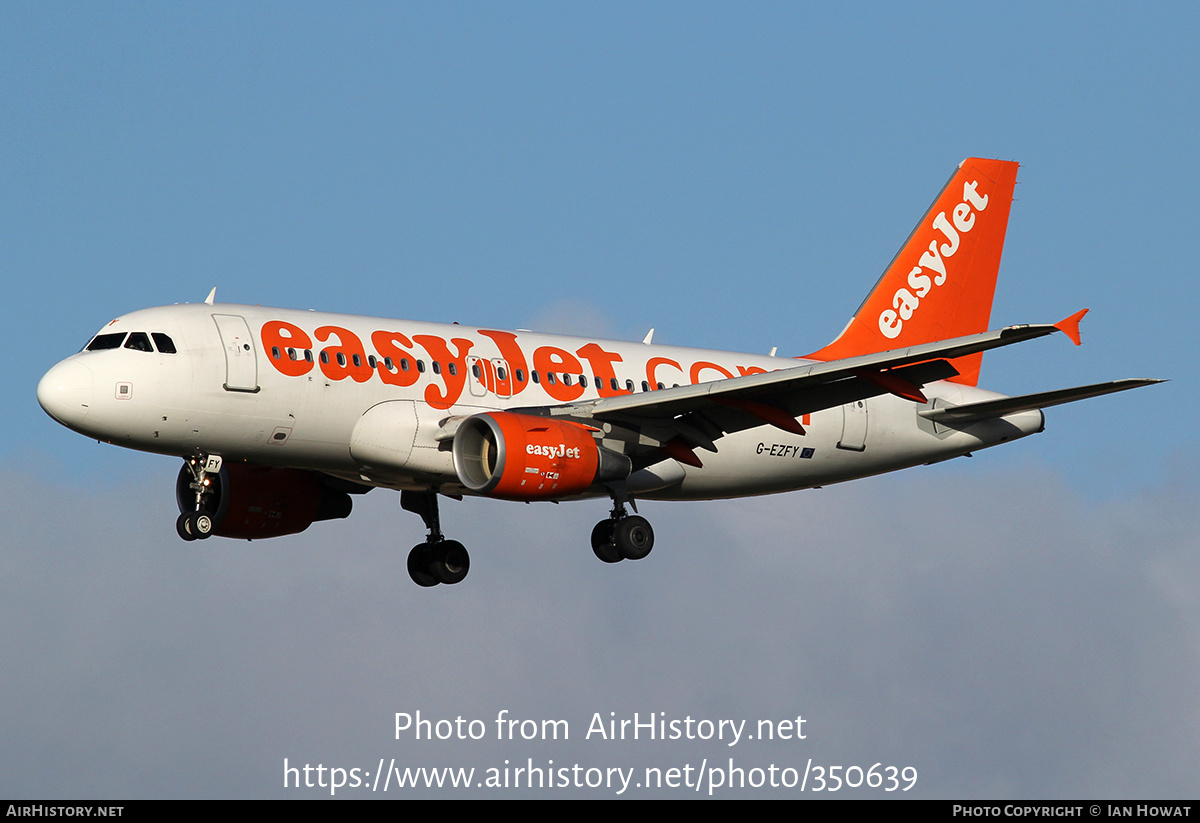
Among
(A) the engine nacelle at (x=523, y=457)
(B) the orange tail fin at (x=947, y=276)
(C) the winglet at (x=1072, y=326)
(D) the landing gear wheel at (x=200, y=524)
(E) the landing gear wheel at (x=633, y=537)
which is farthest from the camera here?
(B) the orange tail fin at (x=947, y=276)

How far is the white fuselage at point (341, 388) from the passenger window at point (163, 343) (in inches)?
2.7

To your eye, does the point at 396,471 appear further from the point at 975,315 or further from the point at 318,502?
the point at 975,315

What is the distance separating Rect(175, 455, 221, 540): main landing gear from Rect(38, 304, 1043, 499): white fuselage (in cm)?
41

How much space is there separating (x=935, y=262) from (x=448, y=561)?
15.2 m

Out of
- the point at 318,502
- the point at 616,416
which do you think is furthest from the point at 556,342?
the point at 318,502

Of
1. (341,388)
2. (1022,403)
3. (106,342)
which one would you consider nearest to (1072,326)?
(1022,403)

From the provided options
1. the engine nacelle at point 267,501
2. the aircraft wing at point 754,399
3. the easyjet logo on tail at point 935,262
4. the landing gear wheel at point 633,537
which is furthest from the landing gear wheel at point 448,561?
the easyjet logo on tail at point 935,262

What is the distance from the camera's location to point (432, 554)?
1652 inches

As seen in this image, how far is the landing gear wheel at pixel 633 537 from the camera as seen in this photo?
127 ft

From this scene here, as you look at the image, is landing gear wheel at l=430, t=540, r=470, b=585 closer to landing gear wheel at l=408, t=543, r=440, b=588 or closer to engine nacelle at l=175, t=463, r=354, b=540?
landing gear wheel at l=408, t=543, r=440, b=588

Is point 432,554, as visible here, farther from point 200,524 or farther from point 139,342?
point 139,342

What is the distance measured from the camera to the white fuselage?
A: 3416 centimetres

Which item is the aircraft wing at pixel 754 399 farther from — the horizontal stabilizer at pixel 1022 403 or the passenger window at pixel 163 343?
the passenger window at pixel 163 343

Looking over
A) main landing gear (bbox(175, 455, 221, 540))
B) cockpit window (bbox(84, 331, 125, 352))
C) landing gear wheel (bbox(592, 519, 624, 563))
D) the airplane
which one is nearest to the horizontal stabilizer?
the airplane
